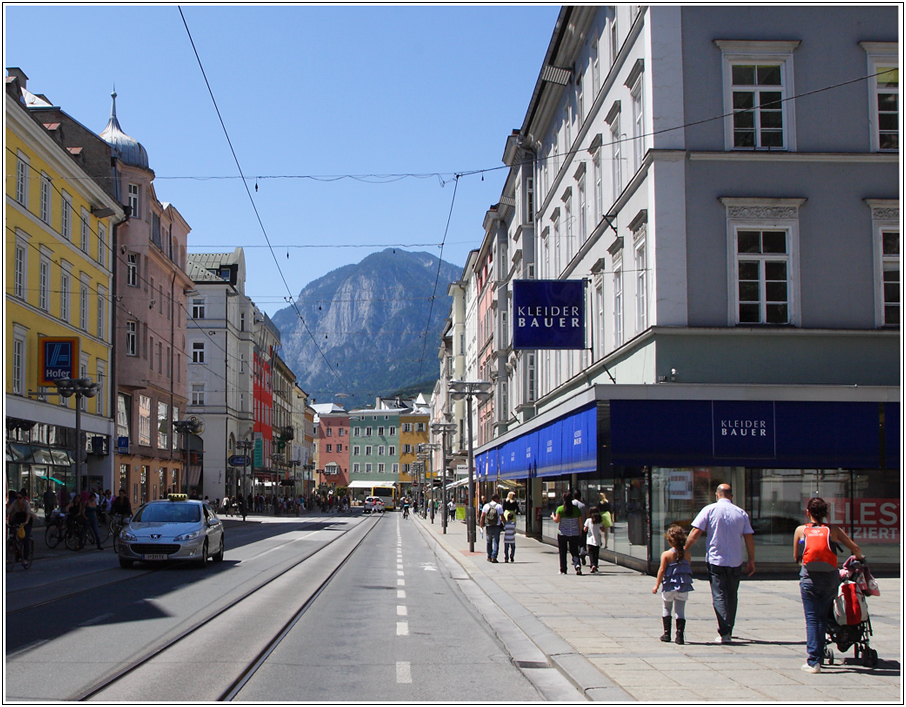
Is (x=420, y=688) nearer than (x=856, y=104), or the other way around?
(x=420, y=688)

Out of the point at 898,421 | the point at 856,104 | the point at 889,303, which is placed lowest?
the point at 898,421

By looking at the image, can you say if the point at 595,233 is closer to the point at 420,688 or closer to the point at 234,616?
the point at 234,616

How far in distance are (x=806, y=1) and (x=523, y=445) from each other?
16.9m

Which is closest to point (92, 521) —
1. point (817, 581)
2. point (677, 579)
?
point (677, 579)

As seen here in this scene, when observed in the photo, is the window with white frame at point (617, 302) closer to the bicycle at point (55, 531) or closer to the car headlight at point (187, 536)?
the car headlight at point (187, 536)

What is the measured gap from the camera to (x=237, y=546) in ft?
107

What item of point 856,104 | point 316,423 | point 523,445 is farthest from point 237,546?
point 316,423

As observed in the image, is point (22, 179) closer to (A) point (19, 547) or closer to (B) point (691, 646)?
(A) point (19, 547)

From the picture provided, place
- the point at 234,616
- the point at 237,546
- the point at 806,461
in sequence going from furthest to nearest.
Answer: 1. the point at 237,546
2. the point at 806,461
3. the point at 234,616

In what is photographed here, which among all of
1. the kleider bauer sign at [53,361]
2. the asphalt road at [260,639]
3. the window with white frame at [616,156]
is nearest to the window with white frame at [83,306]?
the kleider bauer sign at [53,361]

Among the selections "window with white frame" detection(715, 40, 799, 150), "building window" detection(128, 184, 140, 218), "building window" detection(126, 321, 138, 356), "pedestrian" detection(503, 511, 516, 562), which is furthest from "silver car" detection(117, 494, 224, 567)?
"building window" detection(128, 184, 140, 218)

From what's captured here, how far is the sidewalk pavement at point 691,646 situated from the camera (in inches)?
317

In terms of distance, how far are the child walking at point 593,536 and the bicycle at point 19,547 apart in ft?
40.1

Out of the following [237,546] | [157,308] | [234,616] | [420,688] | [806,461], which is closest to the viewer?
[420,688]
